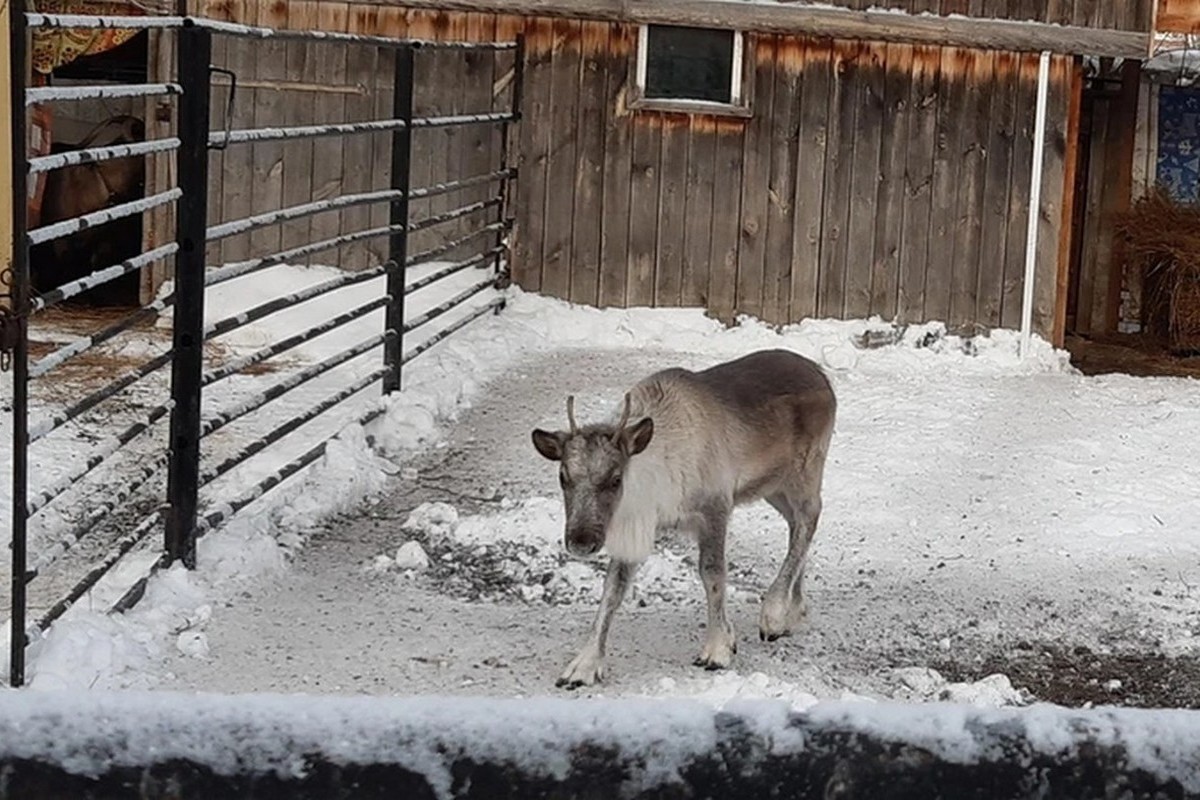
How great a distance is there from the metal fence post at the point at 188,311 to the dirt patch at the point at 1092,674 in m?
2.63

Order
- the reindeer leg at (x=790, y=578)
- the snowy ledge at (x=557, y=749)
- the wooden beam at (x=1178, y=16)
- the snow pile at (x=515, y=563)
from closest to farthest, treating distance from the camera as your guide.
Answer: the snowy ledge at (x=557, y=749) → the reindeer leg at (x=790, y=578) → the snow pile at (x=515, y=563) → the wooden beam at (x=1178, y=16)

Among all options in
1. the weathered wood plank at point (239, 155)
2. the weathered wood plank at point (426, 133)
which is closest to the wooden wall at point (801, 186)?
the weathered wood plank at point (426, 133)

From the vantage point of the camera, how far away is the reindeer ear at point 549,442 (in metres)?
5.80

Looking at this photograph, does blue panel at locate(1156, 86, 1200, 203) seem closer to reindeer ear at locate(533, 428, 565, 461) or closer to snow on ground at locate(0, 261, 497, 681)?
snow on ground at locate(0, 261, 497, 681)

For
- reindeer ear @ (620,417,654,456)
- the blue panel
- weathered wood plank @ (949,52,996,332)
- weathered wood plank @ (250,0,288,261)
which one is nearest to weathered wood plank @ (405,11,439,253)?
weathered wood plank @ (250,0,288,261)

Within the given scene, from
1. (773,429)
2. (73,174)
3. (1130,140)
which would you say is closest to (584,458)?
(773,429)

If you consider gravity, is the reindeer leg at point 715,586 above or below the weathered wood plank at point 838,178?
below

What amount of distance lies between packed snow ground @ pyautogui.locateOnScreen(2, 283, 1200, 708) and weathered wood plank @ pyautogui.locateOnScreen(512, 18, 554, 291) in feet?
4.22

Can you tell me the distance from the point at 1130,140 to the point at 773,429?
10548mm

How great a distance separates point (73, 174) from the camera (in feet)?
42.8

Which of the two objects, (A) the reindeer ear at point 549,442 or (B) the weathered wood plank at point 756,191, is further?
(B) the weathered wood plank at point 756,191

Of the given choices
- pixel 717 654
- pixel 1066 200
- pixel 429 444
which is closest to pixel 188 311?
pixel 717 654

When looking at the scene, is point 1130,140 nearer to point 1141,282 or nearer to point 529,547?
point 1141,282

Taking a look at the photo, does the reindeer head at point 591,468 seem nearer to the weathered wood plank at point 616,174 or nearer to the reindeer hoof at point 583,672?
the reindeer hoof at point 583,672
